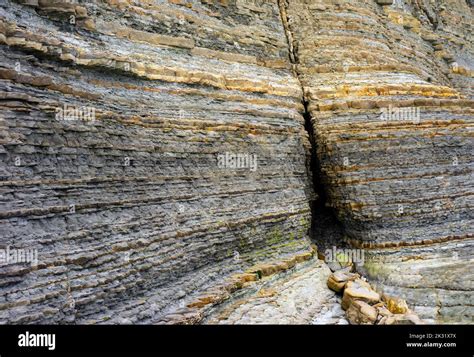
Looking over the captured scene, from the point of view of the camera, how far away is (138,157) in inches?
323

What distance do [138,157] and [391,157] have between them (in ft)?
23.7

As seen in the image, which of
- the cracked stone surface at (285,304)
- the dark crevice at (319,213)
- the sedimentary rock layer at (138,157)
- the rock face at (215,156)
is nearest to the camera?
the sedimentary rock layer at (138,157)

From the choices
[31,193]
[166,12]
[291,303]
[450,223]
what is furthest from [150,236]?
[450,223]

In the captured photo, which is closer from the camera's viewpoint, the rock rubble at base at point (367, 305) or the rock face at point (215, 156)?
the rock face at point (215, 156)

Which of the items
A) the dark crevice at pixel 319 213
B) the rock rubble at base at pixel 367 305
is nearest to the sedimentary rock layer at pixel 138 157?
the dark crevice at pixel 319 213

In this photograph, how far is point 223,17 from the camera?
12.0 meters

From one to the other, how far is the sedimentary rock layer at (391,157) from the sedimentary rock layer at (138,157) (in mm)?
1139

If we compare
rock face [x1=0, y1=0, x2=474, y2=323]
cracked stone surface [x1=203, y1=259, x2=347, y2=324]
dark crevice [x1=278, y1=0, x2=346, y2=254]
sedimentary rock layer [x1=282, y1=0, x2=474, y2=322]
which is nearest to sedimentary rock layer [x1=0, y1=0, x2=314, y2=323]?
rock face [x1=0, y1=0, x2=474, y2=323]

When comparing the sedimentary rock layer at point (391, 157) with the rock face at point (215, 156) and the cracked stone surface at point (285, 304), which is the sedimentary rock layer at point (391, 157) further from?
the cracked stone surface at point (285, 304)

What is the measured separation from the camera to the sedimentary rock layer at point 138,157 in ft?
21.4

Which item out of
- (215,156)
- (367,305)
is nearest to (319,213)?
(367,305)

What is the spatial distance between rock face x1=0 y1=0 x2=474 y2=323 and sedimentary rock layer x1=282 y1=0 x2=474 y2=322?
50 millimetres

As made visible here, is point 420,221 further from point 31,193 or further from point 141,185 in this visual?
point 31,193

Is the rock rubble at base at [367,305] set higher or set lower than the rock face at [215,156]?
lower
